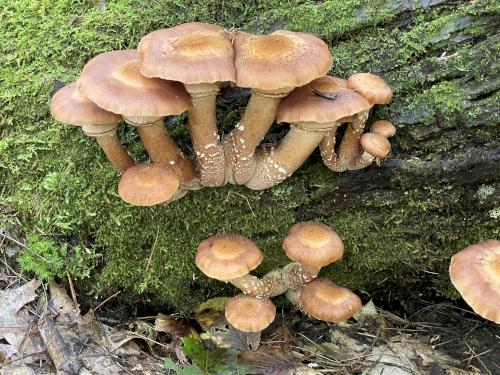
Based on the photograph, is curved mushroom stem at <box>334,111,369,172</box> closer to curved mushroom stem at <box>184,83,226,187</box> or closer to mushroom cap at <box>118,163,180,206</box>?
curved mushroom stem at <box>184,83,226,187</box>

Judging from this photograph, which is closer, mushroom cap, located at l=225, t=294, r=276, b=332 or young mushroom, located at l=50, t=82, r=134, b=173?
young mushroom, located at l=50, t=82, r=134, b=173

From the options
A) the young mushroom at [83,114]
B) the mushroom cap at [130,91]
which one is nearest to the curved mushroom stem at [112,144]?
the young mushroom at [83,114]

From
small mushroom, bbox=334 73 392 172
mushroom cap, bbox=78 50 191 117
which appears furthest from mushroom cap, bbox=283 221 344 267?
mushroom cap, bbox=78 50 191 117

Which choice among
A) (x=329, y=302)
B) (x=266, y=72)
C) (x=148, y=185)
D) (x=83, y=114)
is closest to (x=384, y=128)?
(x=266, y=72)

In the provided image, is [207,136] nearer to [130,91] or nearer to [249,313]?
[130,91]

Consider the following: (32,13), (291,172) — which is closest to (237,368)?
(291,172)
